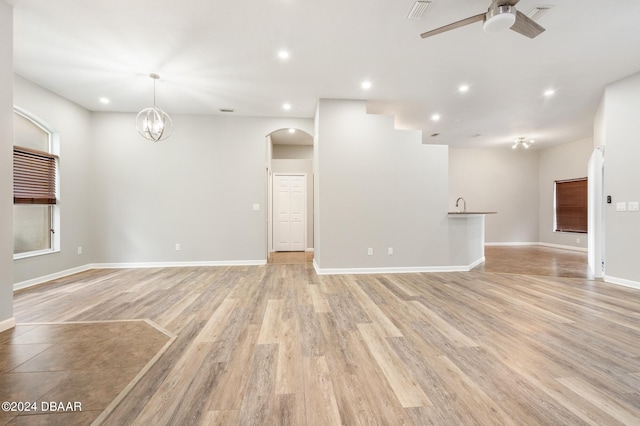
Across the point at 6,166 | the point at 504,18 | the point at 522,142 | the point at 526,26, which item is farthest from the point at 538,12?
the point at 522,142

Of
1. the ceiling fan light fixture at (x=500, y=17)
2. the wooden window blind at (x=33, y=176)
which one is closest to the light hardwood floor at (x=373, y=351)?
the wooden window blind at (x=33, y=176)

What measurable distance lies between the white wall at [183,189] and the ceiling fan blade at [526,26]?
12.8 feet

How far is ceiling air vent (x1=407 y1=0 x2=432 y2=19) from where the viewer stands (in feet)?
8.20

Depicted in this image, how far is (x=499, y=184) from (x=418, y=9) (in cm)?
771

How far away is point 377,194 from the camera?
4883 millimetres

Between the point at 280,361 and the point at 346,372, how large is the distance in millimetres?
493

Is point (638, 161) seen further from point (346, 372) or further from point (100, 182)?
point (100, 182)

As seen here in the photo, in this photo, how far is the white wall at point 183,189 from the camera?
5.37m

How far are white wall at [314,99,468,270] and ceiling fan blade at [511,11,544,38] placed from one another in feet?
8.34

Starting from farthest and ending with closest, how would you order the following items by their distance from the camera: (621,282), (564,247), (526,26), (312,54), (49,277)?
(564,247) → (49,277) → (621,282) → (312,54) → (526,26)

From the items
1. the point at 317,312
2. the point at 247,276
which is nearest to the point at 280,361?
the point at 317,312

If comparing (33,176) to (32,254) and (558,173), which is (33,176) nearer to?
(32,254)

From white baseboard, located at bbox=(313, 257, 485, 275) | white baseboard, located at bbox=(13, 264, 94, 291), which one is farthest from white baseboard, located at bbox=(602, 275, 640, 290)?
white baseboard, located at bbox=(13, 264, 94, 291)

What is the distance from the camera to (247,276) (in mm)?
4648
